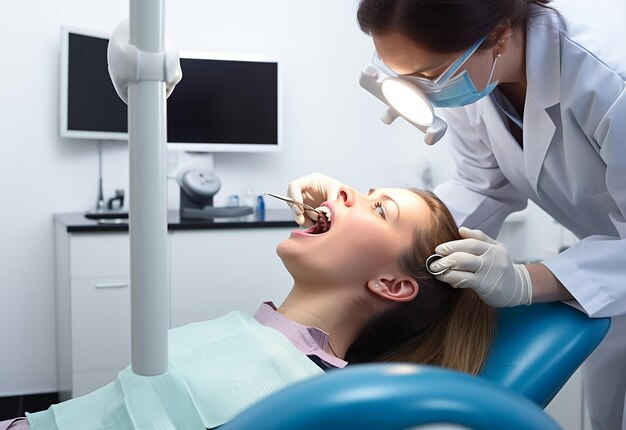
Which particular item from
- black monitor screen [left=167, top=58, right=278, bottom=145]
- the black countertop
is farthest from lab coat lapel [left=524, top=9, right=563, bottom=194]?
black monitor screen [left=167, top=58, right=278, bottom=145]

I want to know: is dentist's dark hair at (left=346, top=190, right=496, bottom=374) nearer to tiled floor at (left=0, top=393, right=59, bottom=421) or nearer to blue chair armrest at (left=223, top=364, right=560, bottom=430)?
blue chair armrest at (left=223, top=364, right=560, bottom=430)

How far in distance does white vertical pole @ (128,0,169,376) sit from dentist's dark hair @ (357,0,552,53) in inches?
21.0

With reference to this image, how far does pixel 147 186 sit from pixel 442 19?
634 millimetres

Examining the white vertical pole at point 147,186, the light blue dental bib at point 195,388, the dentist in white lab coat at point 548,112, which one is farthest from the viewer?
the dentist in white lab coat at point 548,112

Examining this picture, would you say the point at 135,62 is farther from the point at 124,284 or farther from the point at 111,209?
the point at 111,209

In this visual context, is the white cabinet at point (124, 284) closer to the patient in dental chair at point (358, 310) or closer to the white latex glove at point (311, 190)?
the white latex glove at point (311, 190)

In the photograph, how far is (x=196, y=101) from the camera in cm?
282

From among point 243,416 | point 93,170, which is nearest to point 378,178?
point 93,170

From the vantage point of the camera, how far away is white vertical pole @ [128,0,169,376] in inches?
25.1

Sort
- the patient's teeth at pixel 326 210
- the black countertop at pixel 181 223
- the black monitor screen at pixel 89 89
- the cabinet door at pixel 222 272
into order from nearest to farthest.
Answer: the patient's teeth at pixel 326 210
the black countertop at pixel 181 223
the cabinet door at pixel 222 272
the black monitor screen at pixel 89 89

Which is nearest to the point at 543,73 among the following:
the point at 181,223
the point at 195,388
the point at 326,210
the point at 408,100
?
the point at 408,100

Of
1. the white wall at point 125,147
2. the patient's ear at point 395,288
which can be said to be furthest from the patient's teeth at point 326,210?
the white wall at point 125,147

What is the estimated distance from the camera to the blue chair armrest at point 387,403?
0.43 meters

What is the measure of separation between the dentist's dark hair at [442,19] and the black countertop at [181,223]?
136 centimetres
